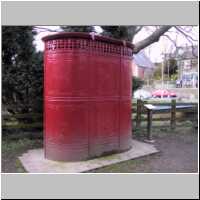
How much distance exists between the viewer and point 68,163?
4.27m

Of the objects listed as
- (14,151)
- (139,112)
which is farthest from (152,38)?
(14,151)

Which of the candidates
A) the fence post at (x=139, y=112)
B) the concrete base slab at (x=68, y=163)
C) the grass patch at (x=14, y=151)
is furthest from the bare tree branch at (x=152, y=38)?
the grass patch at (x=14, y=151)

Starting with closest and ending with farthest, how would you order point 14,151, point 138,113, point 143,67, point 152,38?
point 14,151 → point 138,113 → point 152,38 → point 143,67

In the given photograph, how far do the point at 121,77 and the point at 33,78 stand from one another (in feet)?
6.81

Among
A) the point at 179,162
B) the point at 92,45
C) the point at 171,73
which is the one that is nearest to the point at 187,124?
the point at 179,162

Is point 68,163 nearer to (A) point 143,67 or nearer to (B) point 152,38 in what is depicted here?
(B) point 152,38

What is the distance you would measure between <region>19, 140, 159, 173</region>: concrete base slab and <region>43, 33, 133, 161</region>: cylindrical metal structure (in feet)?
0.45

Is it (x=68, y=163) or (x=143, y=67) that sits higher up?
(x=143, y=67)

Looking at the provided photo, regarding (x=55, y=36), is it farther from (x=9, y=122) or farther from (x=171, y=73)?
(x=171, y=73)

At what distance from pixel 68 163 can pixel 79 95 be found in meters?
1.17

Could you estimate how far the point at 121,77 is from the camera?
4.91 m

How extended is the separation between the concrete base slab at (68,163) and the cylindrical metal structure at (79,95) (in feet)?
0.45

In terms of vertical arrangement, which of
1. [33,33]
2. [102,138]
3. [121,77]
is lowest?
[102,138]

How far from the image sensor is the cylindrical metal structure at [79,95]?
4246 millimetres
